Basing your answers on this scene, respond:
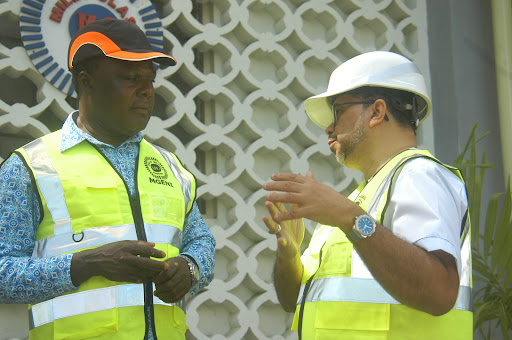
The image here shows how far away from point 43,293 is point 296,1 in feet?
8.42

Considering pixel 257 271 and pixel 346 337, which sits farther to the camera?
pixel 257 271

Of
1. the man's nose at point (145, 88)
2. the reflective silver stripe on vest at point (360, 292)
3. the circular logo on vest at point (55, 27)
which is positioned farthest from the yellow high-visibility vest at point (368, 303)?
the circular logo on vest at point (55, 27)

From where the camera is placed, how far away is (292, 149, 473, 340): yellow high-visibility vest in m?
1.90

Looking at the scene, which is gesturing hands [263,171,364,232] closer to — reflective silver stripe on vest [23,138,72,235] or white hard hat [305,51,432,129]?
white hard hat [305,51,432,129]

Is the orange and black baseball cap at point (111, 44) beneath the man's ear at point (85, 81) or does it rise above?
above

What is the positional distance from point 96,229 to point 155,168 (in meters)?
0.34

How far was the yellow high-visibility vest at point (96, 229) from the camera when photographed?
2.04m

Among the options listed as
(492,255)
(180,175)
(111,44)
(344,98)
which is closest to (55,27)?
(111,44)

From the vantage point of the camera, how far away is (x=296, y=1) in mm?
4016

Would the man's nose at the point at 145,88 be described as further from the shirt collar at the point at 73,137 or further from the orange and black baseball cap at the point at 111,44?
the shirt collar at the point at 73,137

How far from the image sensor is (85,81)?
7.52 feet

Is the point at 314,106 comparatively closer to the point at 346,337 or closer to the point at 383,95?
the point at 383,95

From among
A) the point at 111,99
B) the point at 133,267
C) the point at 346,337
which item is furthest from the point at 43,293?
the point at 346,337

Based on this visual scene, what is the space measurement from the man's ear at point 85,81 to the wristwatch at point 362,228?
1.03 meters
